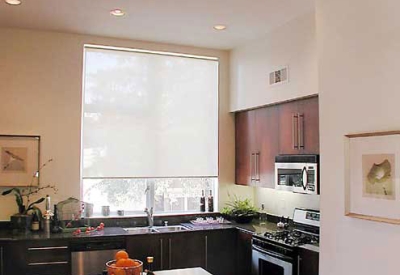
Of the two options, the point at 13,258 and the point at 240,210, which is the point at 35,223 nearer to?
the point at 13,258

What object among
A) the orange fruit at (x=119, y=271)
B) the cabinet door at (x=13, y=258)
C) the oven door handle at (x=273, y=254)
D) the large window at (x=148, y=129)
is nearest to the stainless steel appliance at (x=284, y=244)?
the oven door handle at (x=273, y=254)

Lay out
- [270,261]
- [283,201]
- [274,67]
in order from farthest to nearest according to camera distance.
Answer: [283,201] → [274,67] → [270,261]

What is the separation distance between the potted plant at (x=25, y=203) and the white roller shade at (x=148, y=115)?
1.83ft

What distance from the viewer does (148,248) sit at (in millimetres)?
4793

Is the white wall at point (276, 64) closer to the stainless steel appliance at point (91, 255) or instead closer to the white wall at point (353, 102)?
the white wall at point (353, 102)

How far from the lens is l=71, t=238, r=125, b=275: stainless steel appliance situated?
4.54 metres

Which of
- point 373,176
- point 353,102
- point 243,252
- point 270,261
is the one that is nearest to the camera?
point 373,176

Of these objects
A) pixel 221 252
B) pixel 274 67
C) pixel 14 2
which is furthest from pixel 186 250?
pixel 14 2

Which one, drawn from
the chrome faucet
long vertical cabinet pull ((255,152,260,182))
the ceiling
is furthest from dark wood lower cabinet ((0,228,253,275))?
the ceiling

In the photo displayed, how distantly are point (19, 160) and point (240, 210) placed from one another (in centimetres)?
267

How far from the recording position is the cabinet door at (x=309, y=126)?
4.20m

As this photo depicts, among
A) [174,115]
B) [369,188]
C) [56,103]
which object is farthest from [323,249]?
[56,103]

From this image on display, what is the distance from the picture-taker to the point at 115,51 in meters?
5.35

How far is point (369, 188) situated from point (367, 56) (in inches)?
33.6
